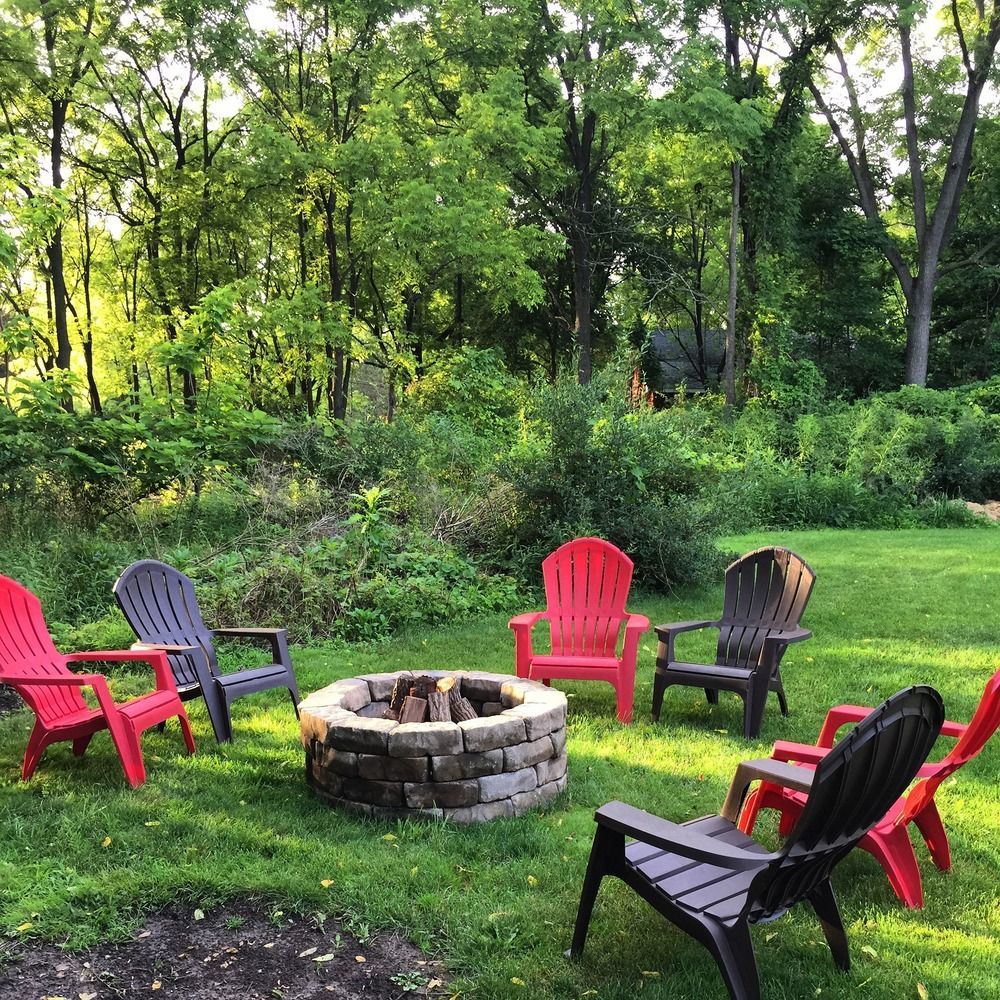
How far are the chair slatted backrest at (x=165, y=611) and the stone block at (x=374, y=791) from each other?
132 cm

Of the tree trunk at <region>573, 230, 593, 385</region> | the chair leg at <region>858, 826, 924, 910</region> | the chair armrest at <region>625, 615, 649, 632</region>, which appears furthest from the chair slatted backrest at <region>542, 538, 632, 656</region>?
the tree trunk at <region>573, 230, 593, 385</region>

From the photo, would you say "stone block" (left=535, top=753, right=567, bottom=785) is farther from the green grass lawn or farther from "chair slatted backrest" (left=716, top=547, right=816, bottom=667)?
"chair slatted backrest" (left=716, top=547, right=816, bottom=667)

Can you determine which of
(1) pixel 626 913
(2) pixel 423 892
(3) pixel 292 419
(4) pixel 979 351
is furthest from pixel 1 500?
(4) pixel 979 351

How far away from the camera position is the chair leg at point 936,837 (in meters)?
2.94

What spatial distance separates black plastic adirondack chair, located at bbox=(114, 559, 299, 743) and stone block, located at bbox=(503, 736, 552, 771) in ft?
4.25

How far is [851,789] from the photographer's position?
6.84 ft

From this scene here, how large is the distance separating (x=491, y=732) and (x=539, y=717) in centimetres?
25

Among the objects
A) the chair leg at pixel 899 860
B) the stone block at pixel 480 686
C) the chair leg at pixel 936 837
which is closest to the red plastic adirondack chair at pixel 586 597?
the stone block at pixel 480 686

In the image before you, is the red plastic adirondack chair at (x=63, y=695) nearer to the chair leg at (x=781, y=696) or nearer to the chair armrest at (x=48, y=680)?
the chair armrest at (x=48, y=680)

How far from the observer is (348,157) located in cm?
1162

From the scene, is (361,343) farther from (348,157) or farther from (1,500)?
(1,500)

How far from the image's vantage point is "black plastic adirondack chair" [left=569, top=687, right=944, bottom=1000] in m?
2.05

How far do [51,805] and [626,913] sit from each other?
2.45m

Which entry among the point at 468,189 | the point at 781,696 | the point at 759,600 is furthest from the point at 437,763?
the point at 468,189
